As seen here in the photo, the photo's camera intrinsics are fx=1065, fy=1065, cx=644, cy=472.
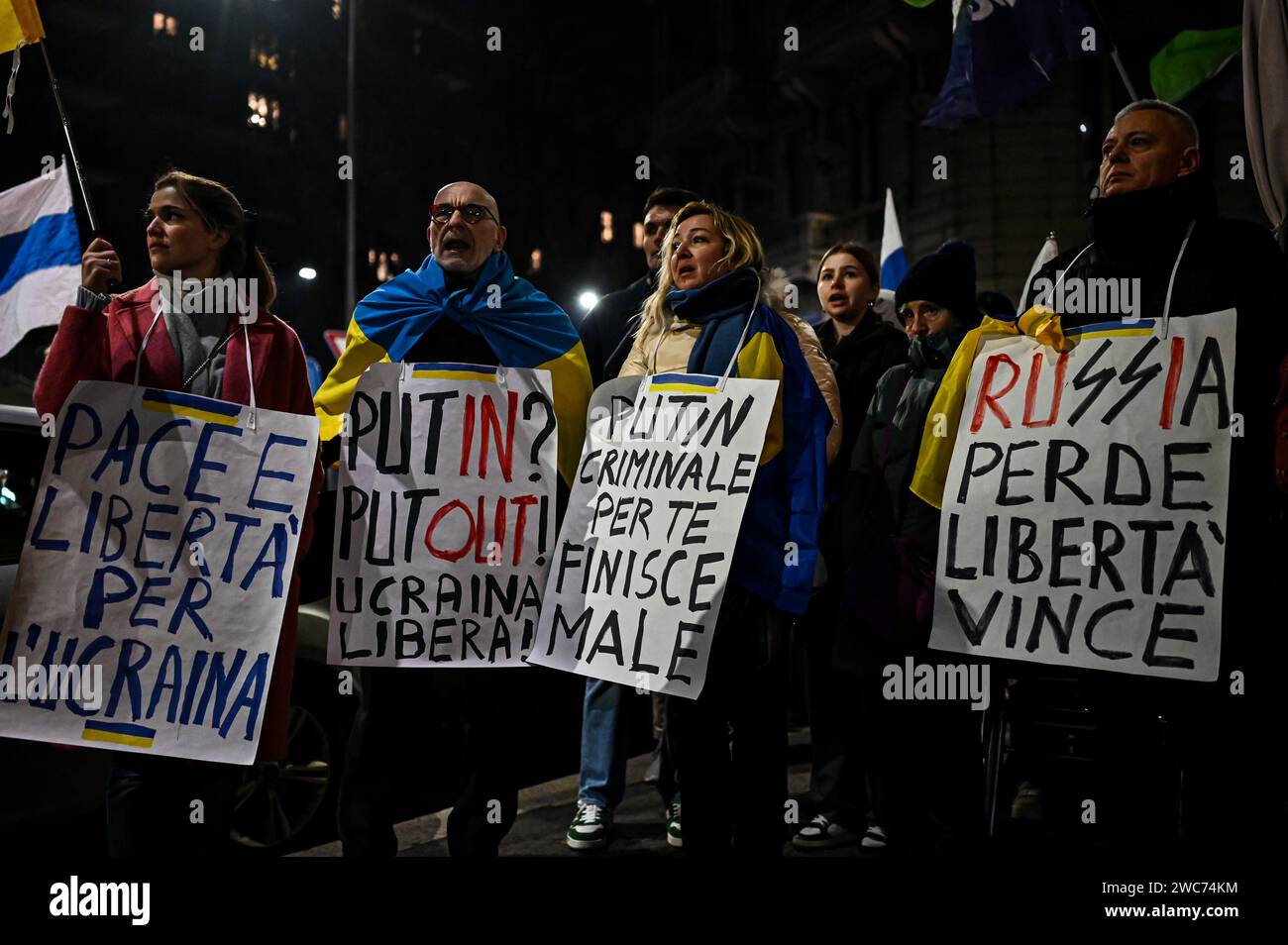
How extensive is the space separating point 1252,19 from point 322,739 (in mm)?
4221

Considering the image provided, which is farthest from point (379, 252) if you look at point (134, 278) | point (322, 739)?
point (322, 739)

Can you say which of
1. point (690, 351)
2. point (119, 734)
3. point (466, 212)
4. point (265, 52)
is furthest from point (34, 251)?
point (265, 52)

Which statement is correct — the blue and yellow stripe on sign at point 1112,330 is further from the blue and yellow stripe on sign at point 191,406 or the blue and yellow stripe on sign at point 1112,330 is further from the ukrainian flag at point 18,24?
the ukrainian flag at point 18,24

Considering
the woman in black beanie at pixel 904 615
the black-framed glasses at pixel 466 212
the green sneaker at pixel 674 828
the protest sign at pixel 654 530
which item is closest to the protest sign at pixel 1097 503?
the woman in black beanie at pixel 904 615

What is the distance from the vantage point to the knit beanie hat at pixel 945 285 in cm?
380

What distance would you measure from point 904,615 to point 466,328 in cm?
163

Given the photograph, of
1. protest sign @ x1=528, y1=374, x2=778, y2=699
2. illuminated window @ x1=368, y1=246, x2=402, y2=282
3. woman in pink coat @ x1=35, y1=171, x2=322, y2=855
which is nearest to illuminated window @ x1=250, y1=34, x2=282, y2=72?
illuminated window @ x1=368, y1=246, x2=402, y2=282

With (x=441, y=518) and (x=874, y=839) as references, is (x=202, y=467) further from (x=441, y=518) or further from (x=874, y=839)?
(x=874, y=839)

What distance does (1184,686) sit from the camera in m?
2.66

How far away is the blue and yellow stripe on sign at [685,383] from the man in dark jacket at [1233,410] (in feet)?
3.39

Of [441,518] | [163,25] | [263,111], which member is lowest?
[441,518]

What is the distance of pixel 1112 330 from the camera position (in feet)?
9.27
